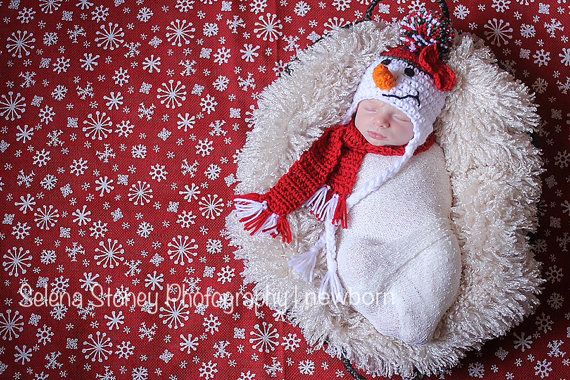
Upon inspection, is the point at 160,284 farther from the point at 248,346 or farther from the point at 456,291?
the point at 456,291

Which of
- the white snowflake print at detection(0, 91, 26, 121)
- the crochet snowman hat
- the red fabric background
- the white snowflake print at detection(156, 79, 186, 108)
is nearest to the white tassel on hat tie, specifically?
the crochet snowman hat

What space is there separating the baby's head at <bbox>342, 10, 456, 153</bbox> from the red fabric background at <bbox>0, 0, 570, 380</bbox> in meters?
0.27

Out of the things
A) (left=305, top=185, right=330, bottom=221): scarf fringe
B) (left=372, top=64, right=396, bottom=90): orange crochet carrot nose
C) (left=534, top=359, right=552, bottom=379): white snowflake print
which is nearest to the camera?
(left=372, top=64, right=396, bottom=90): orange crochet carrot nose

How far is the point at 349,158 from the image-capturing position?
111cm

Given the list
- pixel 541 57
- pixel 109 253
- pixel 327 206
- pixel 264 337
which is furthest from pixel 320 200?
pixel 541 57

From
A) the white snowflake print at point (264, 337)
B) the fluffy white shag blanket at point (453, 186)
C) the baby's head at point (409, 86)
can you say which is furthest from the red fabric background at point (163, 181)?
the baby's head at point (409, 86)

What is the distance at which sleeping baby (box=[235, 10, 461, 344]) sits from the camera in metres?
1.05

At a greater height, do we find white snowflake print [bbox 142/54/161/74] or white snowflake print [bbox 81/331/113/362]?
white snowflake print [bbox 142/54/161/74]

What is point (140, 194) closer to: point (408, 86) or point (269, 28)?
point (269, 28)

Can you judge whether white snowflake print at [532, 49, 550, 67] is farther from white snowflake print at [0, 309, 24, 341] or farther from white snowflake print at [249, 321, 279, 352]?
white snowflake print at [0, 309, 24, 341]

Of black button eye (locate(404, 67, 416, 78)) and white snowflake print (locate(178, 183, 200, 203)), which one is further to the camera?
white snowflake print (locate(178, 183, 200, 203))

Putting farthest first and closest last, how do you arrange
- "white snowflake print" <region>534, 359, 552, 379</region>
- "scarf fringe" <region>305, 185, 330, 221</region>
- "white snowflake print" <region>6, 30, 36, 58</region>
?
1. "white snowflake print" <region>6, 30, 36, 58</region>
2. "white snowflake print" <region>534, 359, 552, 379</region>
3. "scarf fringe" <region>305, 185, 330, 221</region>

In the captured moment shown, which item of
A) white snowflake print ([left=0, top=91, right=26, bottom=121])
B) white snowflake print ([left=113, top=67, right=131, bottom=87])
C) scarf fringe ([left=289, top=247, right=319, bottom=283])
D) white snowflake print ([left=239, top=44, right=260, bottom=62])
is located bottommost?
scarf fringe ([left=289, top=247, right=319, bottom=283])

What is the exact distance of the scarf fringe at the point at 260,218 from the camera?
1.08 m
